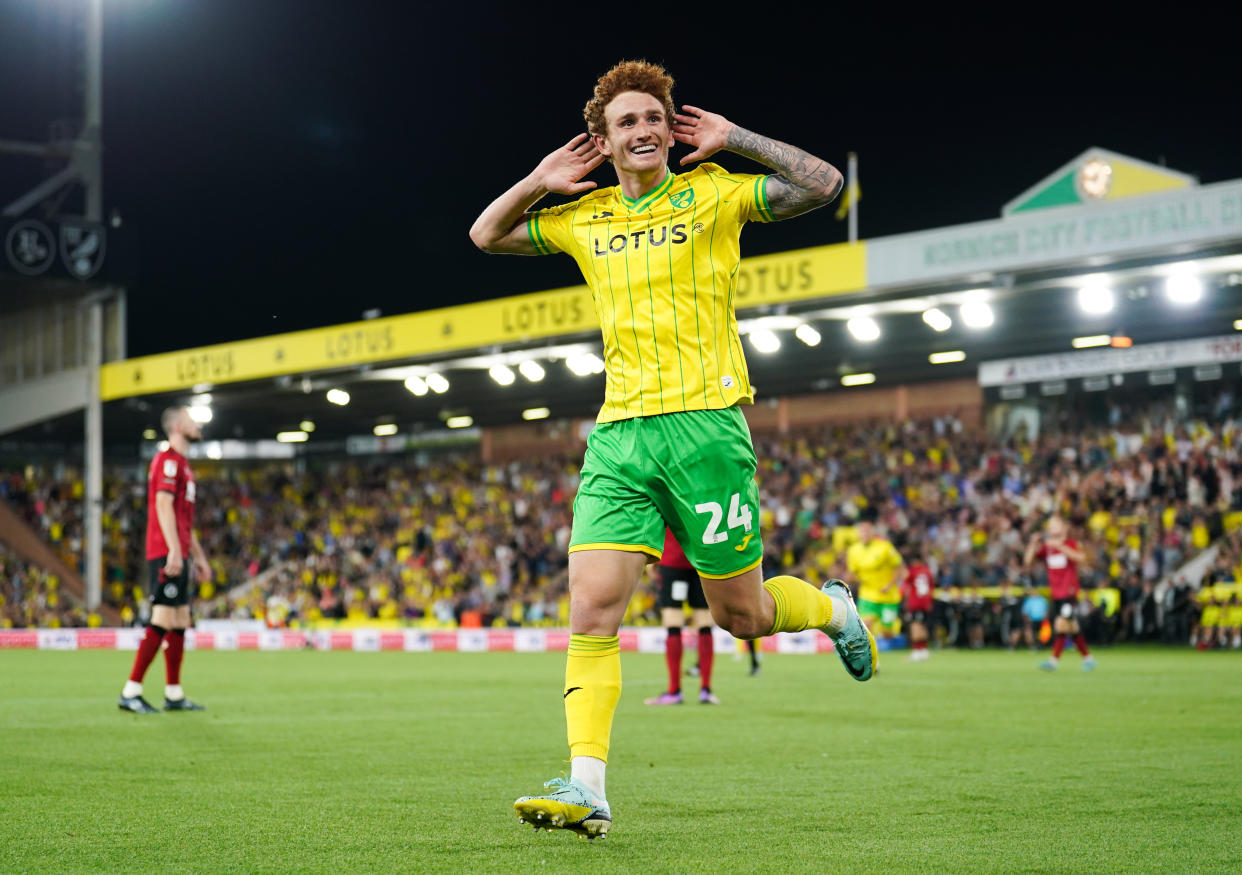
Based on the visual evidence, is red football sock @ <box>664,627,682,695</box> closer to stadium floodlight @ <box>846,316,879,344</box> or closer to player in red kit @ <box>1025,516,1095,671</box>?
player in red kit @ <box>1025,516,1095,671</box>

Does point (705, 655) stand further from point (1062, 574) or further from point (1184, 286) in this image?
point (1184, 286)

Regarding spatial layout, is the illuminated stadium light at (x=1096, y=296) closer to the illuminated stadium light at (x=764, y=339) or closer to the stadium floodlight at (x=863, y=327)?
the stadium floodlight at (x=863, y=327)

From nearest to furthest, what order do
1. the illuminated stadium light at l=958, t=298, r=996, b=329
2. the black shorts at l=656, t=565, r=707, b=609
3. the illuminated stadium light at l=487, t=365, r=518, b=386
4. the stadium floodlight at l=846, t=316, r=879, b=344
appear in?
the black shorts at l=656, t=565, r=707, b=609, the illuminated stadium light at l=958, t=298, r=996, b=329, the stadium floodlight at l=846, t=316, r=879, b=344, the illuminated stadium light at l=487, t=365, r=518, b=386

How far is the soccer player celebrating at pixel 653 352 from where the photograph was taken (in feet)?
15.8

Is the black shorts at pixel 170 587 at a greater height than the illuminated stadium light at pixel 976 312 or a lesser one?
lesser

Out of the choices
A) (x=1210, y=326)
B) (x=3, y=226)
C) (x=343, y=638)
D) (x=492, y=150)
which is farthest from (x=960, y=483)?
(x=3, y=226)

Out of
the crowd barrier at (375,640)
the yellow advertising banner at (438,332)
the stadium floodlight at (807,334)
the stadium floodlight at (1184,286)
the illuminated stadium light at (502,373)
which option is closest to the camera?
the stadium floodlight at (1184,286)

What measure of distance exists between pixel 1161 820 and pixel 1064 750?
257 centimetres

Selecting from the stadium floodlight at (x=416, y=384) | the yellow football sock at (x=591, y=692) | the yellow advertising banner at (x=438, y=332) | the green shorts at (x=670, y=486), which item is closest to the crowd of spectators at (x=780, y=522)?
the stadium floodlight at (x=416, y=384)

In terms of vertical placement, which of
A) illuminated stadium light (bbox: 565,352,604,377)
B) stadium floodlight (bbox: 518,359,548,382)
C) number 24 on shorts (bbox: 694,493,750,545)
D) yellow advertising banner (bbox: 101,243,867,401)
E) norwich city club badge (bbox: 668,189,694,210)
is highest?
yellow advertising banner (bbox: 101,243,867,401)

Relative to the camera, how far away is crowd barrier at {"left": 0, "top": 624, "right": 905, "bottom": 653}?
25594 mm

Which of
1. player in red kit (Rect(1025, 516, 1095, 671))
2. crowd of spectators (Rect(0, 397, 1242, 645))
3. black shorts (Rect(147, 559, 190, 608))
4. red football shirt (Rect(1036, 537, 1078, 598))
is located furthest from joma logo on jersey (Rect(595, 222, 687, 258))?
crowd of spectators (Rect(0, 397, 1242, 645))

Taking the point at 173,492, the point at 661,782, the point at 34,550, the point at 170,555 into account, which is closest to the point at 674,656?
the point at 170,555

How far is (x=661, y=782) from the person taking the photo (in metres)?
6.48
